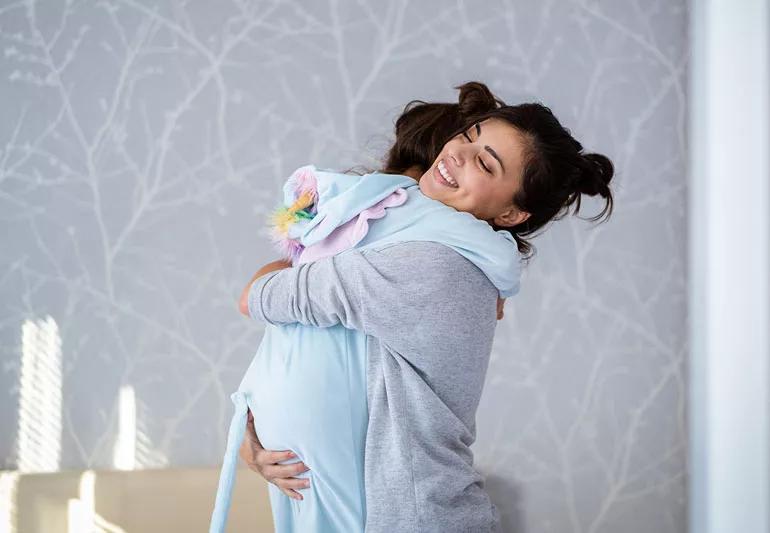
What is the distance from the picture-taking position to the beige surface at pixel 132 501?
7.47 ft

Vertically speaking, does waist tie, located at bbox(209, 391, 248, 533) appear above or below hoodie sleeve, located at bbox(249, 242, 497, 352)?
below

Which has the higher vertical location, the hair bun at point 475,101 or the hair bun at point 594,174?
the hair bun at point 475,101

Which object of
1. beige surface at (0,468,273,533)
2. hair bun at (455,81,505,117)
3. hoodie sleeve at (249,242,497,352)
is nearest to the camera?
hoodie sleeve at (249,242,497,352)

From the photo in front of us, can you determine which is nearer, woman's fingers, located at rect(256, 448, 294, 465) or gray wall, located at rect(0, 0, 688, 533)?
woman's fingers, located at rect(256, 448, 294, 465)

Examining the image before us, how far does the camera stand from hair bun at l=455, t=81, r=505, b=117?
142cm

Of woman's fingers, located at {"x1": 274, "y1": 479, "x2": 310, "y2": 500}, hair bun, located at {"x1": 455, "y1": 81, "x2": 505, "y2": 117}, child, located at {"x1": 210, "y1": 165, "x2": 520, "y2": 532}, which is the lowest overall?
woman's fingers, located at {"x1": 274, "y1": 479, "x2": 310, "y2": 500}

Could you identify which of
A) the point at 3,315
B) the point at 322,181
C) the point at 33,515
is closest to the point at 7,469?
the point at 33,515

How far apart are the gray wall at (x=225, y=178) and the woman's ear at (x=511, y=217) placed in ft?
3.63

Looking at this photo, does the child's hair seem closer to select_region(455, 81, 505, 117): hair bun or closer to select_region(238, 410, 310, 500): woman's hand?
select_region(455, 81, 505, 117): hair bun

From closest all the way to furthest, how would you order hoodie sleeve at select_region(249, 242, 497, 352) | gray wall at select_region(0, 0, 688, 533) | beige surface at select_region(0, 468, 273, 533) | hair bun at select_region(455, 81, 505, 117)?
hoodie sleeve at select_region(249, 242, 497, 352) → hair bun at select_region(455, 81, 505, 117) → beige surface at select_region(0, 468, 273, 533) → gray wall at select_region(0, 0, 688, 533)

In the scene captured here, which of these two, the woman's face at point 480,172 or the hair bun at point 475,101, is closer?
the woman's face at point 480,172

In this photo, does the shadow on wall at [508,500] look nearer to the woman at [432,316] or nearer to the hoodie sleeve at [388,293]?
the woman at [432,316]

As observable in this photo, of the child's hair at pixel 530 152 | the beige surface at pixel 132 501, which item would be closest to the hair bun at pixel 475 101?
the child's hair at pixel 530 152

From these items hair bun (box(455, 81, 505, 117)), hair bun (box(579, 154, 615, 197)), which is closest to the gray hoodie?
hair bun (box(579, 154, 615, 197))
